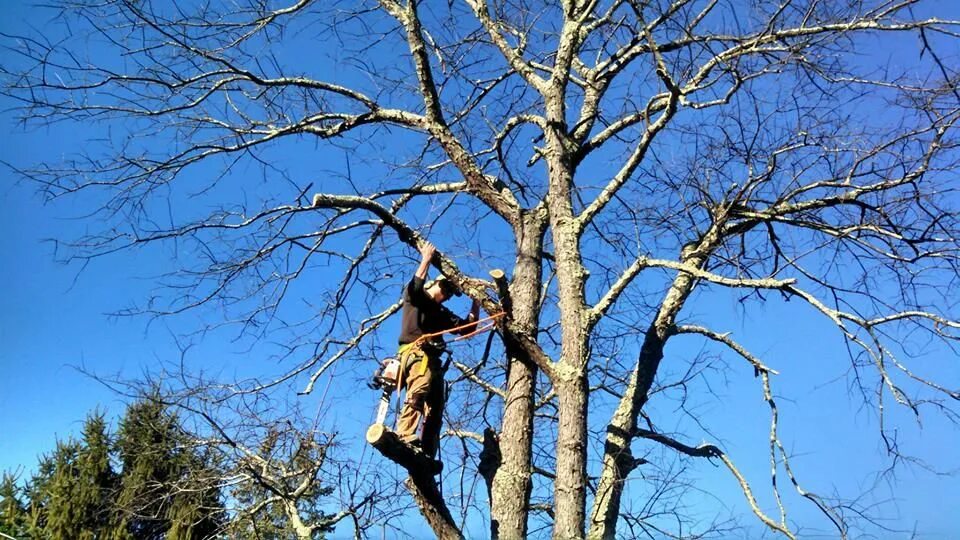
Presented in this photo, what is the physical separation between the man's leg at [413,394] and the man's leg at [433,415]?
0.05 meters

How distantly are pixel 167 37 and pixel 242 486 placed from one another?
366 centimetres

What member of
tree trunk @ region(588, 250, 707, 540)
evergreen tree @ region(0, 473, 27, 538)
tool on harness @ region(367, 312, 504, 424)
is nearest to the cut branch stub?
tool on harness @ region(367, 312, 504, 424)

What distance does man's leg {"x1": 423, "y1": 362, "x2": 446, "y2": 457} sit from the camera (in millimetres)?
4875

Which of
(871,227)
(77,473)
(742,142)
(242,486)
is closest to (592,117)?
(742,142)

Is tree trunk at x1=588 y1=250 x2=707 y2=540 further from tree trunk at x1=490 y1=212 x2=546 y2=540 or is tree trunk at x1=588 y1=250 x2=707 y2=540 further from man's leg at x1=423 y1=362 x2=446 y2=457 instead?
man's leg at x1=423 y1=362 x2=446 y2=457

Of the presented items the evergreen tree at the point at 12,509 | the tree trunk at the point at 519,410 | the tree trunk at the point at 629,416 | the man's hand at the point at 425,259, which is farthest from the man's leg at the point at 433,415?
the evergreen tree at the point at 12,509

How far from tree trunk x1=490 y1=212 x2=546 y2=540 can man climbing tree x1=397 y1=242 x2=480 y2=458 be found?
411 millimetres

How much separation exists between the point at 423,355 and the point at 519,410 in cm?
73

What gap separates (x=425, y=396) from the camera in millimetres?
4902

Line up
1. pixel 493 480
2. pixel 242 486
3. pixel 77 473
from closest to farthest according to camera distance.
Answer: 1. pixel 493 480
2. pixel 242 486
3. pixel 77 473

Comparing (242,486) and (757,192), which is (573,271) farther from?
(242,486)

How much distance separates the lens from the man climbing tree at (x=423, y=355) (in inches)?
190

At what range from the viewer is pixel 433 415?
4953 millimetres

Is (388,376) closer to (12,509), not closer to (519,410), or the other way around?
(519,410)
